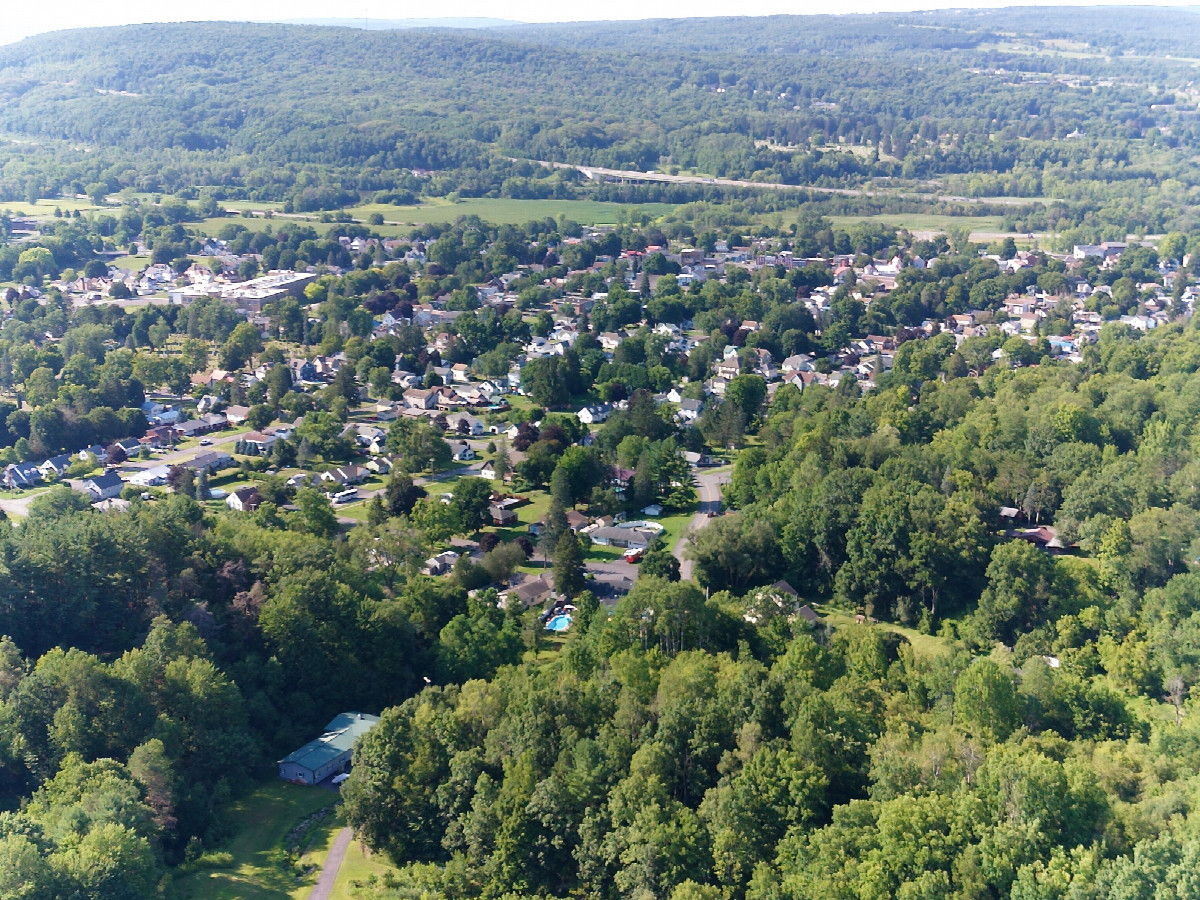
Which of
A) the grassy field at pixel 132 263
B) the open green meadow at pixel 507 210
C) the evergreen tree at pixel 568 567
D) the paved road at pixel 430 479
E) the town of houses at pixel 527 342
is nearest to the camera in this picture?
the evergreen tree at pixel 568 567

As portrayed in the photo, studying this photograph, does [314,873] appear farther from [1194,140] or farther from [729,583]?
[1194,140]

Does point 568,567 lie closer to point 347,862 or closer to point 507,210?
point 347,862

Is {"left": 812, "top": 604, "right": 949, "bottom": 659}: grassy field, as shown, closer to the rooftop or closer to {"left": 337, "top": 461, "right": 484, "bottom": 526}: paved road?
the rooftop

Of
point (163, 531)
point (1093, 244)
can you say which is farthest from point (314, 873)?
point (1093, 244)

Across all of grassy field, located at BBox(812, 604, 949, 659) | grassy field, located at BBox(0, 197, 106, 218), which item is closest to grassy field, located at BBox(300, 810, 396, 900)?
grassy field, located at BBox(812, 604, 949, 659)

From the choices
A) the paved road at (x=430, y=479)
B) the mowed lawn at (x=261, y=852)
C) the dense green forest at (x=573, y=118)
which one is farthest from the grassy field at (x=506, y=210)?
the mowed lawn at (x=261, y=852)

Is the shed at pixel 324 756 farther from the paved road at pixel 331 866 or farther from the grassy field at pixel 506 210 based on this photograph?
the grassy field at pixel 506 210

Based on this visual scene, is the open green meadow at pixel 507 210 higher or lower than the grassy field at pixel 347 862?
higher

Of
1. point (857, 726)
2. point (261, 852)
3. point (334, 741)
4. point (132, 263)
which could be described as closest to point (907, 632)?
point (857, 726)
